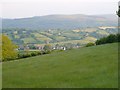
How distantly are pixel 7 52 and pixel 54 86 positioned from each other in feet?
176

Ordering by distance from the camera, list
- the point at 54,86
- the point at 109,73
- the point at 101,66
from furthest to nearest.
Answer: the point at 101,66, the point at 109,73, the point at 54,86

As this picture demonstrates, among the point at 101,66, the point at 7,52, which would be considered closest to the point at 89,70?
the point at 101,66

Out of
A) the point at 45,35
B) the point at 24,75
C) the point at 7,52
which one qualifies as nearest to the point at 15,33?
the point at 45,35

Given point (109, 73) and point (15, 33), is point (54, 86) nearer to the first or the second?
point (109, 73)

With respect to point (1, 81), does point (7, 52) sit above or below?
below

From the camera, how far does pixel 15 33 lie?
169250 millimetres

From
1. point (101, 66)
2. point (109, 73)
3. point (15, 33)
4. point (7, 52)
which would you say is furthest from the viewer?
point (15, 33)

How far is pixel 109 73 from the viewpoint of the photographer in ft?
60.8

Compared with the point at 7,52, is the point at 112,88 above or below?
above

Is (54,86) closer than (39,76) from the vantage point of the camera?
Yes

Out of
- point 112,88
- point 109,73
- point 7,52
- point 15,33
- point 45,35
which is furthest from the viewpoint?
point 45,35

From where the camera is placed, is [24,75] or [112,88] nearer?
[112,88]

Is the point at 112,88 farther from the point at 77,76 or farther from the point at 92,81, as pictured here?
the point at 77,76

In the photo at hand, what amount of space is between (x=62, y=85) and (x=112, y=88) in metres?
2.80
